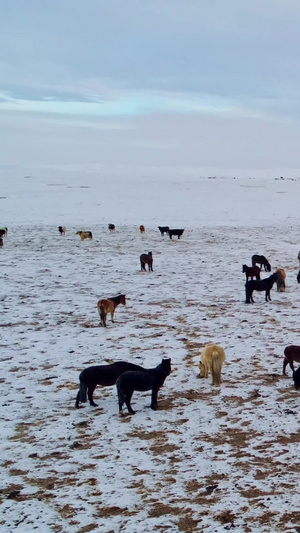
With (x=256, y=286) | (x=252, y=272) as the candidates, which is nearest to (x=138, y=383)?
(x=256, y=286)

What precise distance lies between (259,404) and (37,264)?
594 inches

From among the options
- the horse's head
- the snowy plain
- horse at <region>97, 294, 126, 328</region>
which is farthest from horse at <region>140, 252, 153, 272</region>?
the horse's head

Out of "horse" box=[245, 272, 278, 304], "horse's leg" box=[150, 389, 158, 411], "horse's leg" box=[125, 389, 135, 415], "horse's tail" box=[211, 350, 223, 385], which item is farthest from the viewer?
"horse" box=[245, 272, 278, 304]

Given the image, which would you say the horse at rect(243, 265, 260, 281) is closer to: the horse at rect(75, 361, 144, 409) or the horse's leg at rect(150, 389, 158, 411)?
the horse at rect(75, 361, 144, 409)

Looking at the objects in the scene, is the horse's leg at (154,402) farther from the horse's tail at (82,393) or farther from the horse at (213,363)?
the horse at (213,363)

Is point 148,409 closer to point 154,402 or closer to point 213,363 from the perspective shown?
point 154,402

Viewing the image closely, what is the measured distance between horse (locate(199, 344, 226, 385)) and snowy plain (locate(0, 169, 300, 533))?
0.62ft

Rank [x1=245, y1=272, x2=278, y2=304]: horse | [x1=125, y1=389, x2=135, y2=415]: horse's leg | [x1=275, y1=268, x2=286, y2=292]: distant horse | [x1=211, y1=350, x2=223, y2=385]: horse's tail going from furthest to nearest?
1. [x1=275, y1=268, x2=286, y2=292]: distant horse
2. [x1=245, y1=272, x2=278, y2=304]: horse
3. [x1=211, y1=350, x2=223, y2=385]: horse's tail
4. [x1=125, y1=389, x2=135, y2=415]: horse's leg

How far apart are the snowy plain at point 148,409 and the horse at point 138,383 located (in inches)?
9.7

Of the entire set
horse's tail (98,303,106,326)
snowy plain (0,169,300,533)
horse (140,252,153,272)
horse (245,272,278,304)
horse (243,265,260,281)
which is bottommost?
snowy plain (0,169,300,533)

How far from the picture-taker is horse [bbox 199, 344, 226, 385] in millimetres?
8711

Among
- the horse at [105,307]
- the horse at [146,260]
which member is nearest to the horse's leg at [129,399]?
the horse at [105,307]

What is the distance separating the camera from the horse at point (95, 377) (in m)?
7.95

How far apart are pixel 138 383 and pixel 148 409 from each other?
0.47 m
